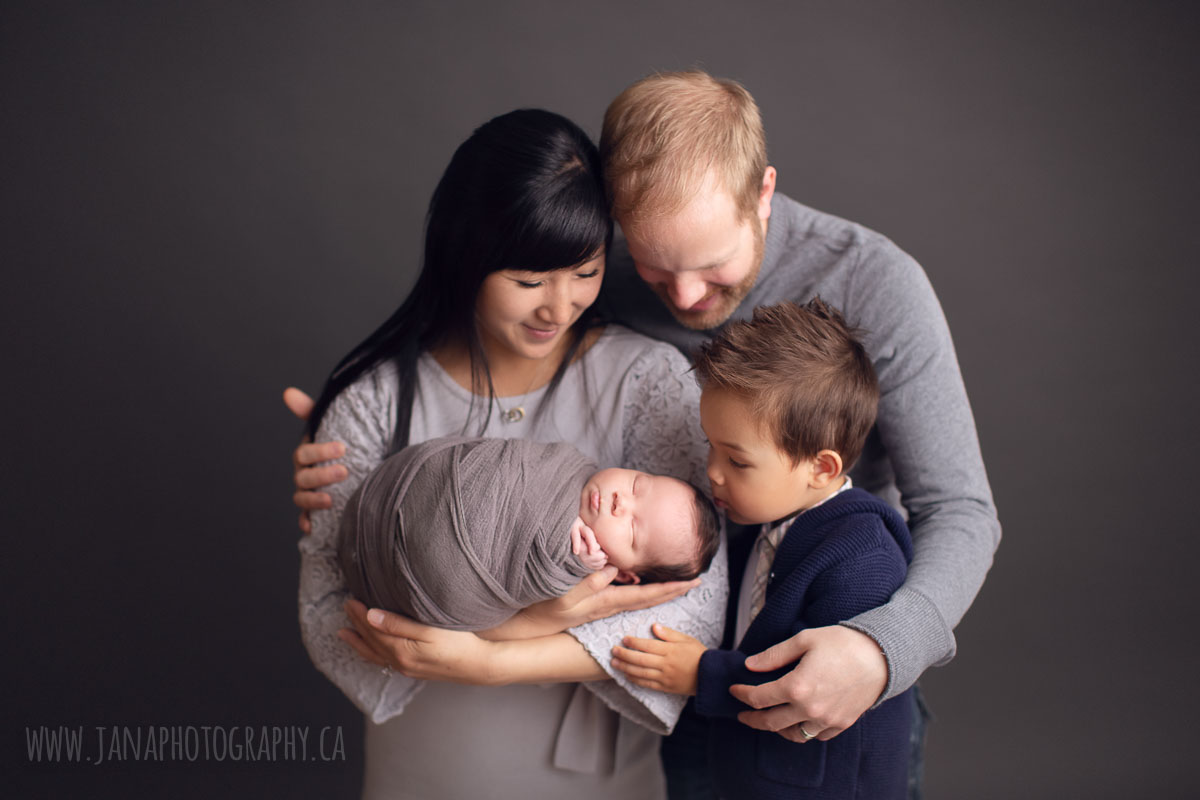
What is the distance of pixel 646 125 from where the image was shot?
4.74 feet

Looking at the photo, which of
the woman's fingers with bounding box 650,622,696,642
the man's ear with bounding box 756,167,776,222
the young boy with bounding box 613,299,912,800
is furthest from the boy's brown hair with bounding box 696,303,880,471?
the woman's fingers with bounding box 650,622,696,642

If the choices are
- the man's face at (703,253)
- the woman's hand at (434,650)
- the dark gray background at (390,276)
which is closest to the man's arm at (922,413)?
the man's face at (703,253)

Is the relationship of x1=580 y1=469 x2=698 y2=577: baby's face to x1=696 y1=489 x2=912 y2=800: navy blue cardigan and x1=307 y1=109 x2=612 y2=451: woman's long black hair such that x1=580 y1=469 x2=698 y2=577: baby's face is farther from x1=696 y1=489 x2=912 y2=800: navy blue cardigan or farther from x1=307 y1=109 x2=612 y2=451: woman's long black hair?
x1=307 y1=109 x2=612 y2=451: woman's long black hair

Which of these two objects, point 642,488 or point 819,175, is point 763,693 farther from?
point 819,175

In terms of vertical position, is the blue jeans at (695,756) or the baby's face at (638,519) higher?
the baby's face at (638,519)

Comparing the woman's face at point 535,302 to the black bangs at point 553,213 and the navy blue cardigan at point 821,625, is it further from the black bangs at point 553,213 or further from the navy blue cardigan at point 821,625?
the navy blue cardigan at point 821,625

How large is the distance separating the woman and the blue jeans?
15 cm

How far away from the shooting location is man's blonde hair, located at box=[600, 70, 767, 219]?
1403 millimetres

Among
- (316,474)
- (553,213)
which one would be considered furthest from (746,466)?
(316,474)

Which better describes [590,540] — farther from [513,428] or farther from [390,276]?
[390,276]

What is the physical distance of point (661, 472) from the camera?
155 cm

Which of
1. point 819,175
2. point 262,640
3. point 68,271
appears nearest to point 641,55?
point 819,175

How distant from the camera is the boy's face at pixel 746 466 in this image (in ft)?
4.48

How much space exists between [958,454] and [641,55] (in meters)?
1.33
